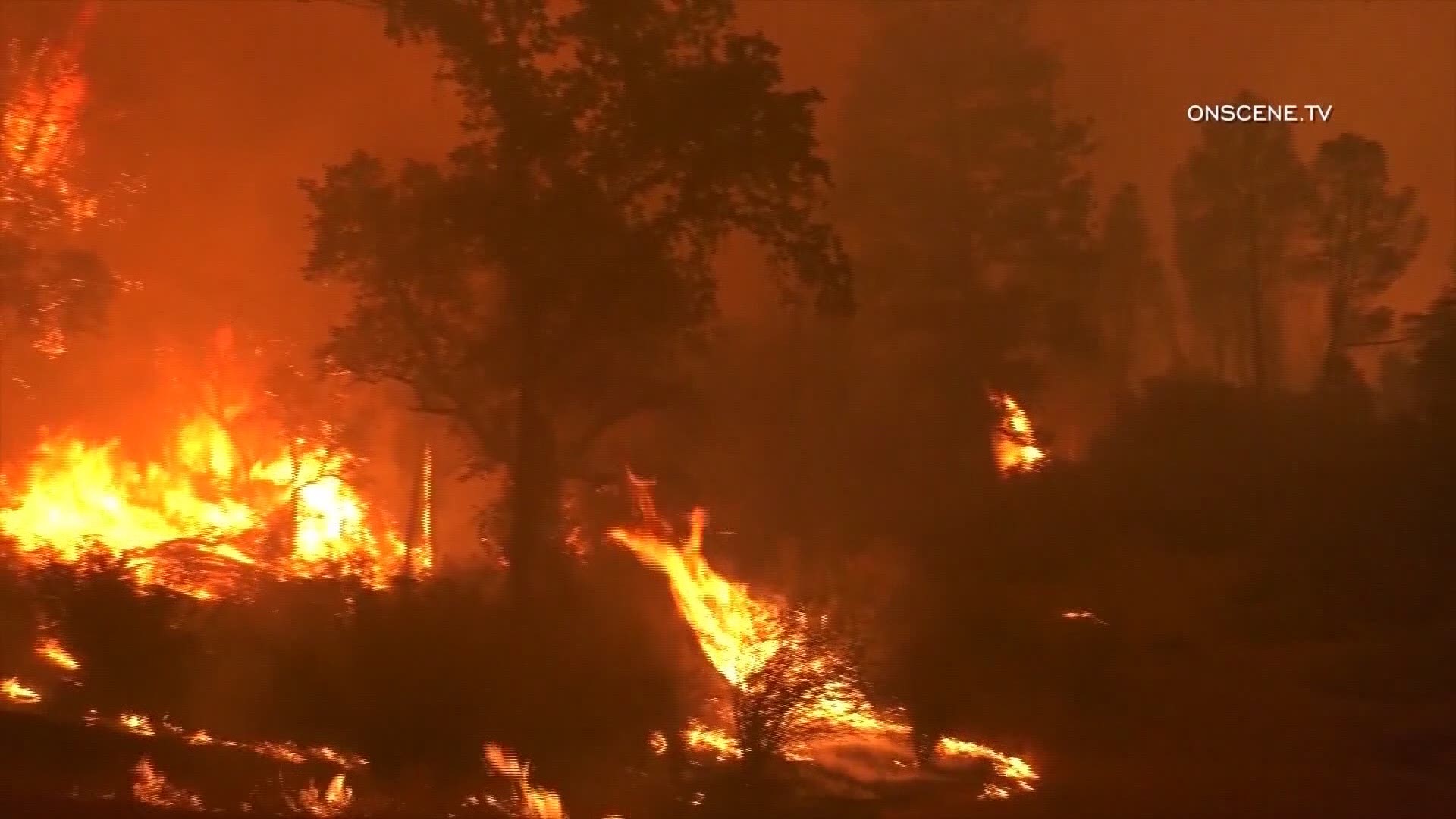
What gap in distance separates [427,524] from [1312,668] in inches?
798

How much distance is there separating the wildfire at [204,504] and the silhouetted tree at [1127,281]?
80.8 feet

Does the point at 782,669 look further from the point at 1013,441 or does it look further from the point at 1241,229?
the point at 1241,229

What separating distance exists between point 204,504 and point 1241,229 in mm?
28709

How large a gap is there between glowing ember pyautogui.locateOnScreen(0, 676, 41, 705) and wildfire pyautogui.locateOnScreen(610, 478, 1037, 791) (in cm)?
676

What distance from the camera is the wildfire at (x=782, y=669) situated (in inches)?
503

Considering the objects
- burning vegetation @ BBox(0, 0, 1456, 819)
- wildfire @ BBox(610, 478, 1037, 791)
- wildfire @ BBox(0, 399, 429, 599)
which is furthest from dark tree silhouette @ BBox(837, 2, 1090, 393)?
wildfire @ BBox(610, 478, 1037, 791)

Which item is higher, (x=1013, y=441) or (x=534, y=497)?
(x=1013, y=441)

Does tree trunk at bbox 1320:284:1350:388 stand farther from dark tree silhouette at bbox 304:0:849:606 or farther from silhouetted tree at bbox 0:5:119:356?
silhouetted tree at bbox 0:5:119:356

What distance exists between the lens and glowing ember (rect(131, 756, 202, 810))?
36.3ft

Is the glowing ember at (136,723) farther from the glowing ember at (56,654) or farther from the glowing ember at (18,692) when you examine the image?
the glowing ember at (18,692)

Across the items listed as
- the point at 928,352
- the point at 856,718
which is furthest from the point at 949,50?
the point at 856,718

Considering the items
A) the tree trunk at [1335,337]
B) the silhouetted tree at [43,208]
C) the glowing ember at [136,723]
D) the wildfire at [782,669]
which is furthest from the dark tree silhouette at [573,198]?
the tree trunk at [1335,337]

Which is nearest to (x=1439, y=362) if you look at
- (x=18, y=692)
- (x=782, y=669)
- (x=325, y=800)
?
(x=782, y=669)

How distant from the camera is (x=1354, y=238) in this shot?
35.2 m
